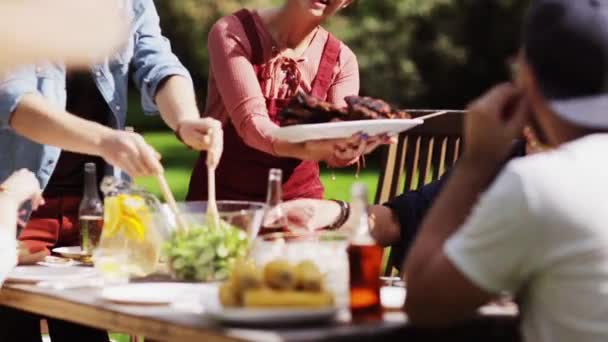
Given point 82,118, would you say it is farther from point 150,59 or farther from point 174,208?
point 174,208

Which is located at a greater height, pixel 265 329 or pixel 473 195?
pixel 473 195

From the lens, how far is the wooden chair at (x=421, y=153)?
428 centimetres

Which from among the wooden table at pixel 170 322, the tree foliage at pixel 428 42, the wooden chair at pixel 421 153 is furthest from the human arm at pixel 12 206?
the tree foliage at pixel 428 42

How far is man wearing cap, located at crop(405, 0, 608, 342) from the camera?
2016mm

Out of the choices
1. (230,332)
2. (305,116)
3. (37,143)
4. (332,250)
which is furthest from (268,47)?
(230,332)

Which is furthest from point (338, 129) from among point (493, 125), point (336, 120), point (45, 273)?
point (493, 125)

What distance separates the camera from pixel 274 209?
302cm

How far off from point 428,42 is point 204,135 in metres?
14.2

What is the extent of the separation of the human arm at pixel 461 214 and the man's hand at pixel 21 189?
116cm

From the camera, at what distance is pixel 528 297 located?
85.0 inches

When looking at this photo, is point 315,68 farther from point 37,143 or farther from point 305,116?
point 37,143

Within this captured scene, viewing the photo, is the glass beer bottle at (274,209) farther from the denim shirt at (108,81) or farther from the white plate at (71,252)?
the denim shirt at (108,81)

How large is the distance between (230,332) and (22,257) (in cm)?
129

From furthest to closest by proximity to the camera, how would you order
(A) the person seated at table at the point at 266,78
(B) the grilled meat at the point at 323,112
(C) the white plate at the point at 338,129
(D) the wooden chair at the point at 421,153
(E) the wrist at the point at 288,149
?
(D) the wooden chair at the point at 421,153, (A) the person seated at table at the point at 266,78, (E) the wrist at the point at 288,149, (B) the grilled meat at the point at 323,112, (C) the white plate at the point at 338,129
